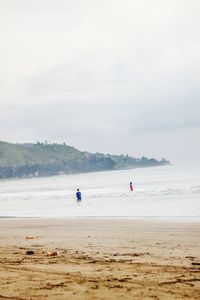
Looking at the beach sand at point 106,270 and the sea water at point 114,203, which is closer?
the beach sand at point 106,270

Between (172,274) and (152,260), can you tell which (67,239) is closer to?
(152,260)

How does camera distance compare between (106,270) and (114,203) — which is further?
(114,203)

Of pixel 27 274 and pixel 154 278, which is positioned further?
pixel 27 274

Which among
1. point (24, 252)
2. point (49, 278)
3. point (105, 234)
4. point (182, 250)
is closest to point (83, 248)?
point (24, 252)

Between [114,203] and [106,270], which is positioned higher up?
[106,270]

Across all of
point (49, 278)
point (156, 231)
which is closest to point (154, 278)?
→ point (49, 278)

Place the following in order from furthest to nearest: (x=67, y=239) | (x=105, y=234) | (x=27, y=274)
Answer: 1. (x=105, y=234)
2. (x=67, y=239)
3. (x=27, y=274)

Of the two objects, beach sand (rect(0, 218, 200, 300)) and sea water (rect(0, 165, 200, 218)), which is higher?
beach sand (rect(0, 218, 200, 300))

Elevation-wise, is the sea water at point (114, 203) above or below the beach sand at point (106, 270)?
below

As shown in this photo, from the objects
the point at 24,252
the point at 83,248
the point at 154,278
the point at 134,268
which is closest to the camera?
the point at 154,278

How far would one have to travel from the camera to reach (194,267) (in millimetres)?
8250

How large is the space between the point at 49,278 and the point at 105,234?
29.2 ft

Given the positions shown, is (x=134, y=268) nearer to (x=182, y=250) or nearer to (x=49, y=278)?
(x=49, y=278)

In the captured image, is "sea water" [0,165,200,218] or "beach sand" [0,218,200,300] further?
"sea water" [0,165,200,218]
